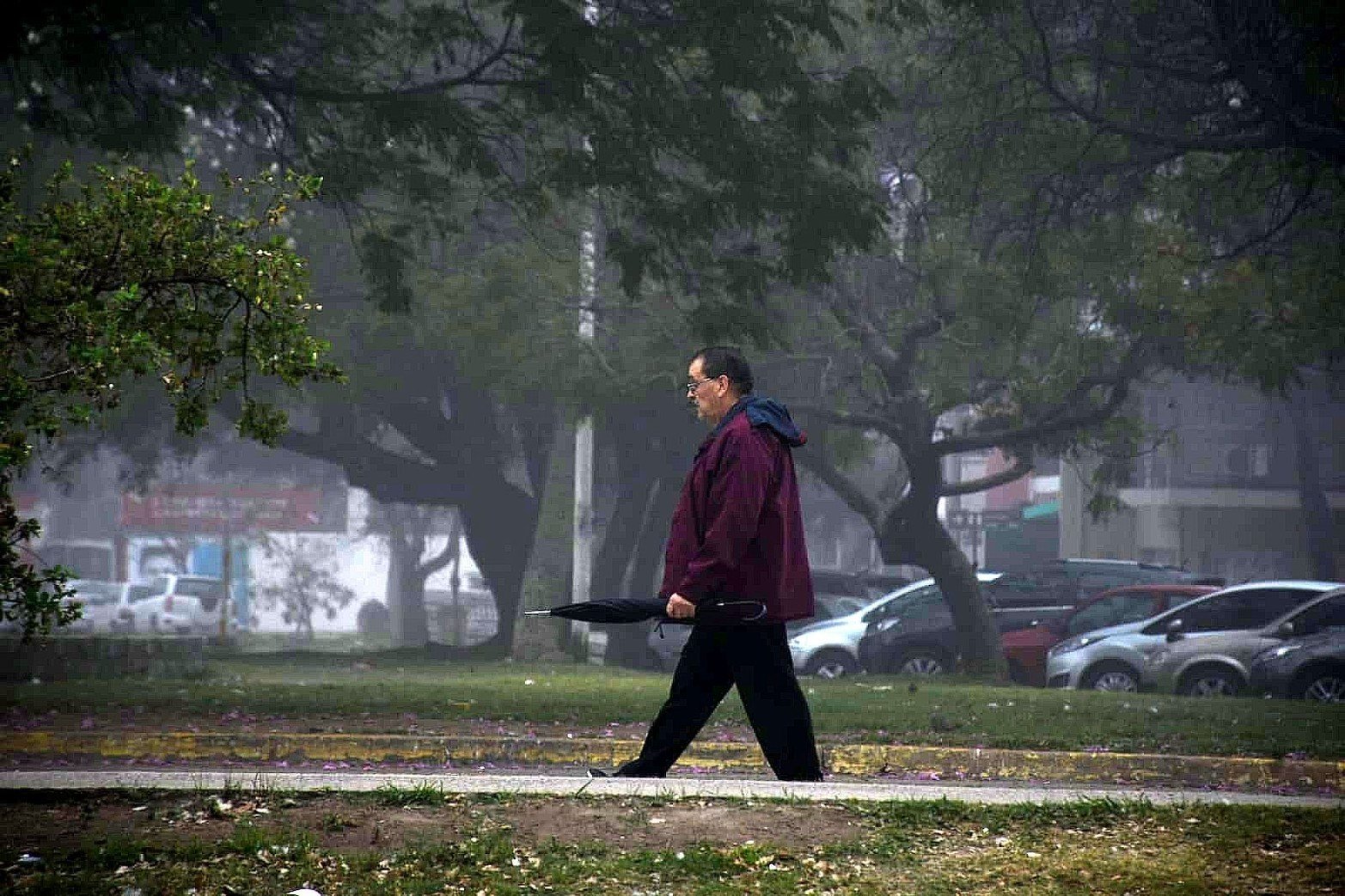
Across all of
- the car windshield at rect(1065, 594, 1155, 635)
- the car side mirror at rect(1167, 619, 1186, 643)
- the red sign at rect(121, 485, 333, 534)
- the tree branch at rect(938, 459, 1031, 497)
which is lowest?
the car side mirror at rect(1167, 619, 1186, 643)

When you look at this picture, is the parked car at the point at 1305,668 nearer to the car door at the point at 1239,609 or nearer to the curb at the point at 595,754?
the car door at the point at 1239,609

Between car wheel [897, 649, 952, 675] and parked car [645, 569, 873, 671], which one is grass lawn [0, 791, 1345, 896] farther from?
parked car [645, 569, 873, 671]

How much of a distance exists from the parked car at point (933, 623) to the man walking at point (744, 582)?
55.2 feet

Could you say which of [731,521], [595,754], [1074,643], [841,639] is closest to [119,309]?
[731,521]

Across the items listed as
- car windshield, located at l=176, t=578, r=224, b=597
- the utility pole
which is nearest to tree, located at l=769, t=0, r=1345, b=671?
the utility pole

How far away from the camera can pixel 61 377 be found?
21.5 feet

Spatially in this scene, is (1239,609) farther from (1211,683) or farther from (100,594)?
(100,594)

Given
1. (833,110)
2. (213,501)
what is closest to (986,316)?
(833,110)

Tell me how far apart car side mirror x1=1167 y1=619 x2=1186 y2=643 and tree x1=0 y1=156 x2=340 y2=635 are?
13.4 meters

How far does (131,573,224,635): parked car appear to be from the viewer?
171 feet

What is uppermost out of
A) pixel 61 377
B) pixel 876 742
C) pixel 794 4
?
pixel 794 4

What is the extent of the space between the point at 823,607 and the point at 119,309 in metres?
22.1

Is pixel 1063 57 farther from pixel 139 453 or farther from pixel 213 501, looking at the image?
pixel 213 501

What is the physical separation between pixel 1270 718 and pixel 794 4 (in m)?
6.95
